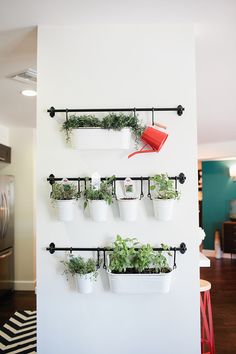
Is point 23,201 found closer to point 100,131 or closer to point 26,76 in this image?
point 26,76

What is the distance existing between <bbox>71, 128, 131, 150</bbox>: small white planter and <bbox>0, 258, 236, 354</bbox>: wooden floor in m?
2.35

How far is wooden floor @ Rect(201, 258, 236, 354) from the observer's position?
111 inches

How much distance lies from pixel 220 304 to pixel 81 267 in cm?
307

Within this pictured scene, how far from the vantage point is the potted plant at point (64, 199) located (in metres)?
1.37

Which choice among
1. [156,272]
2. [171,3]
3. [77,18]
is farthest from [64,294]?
[171,3]

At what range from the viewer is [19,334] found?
9.74 feet

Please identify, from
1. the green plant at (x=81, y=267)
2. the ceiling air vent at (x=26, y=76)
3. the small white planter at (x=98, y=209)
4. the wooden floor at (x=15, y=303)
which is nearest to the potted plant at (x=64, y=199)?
the small white planter at (x=98, y=209)

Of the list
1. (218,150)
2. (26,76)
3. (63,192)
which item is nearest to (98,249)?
(63,192)

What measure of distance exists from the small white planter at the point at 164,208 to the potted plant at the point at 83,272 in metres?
0.40

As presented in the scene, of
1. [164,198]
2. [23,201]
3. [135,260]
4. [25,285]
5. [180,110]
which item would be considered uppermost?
[180,110]

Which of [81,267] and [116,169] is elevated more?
[116,169]

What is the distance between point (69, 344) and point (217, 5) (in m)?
1.77

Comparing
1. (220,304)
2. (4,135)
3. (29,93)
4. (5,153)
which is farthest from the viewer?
(4,135)

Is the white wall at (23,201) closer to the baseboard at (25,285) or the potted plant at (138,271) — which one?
the baseboard at (25,285)
